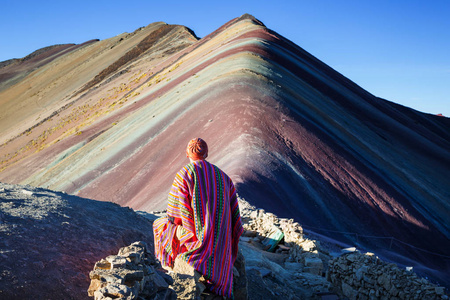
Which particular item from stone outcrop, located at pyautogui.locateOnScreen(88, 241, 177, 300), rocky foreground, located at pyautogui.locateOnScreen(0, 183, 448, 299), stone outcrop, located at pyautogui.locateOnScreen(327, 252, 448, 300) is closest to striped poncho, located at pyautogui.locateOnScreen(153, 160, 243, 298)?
rocky foreground, located at pyautogui.locateOnScreen(0, 183, 448, 299)

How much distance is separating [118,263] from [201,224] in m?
0.83

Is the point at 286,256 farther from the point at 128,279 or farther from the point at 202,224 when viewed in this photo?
Result: the point at 128,279

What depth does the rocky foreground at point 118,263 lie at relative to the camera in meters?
3.48

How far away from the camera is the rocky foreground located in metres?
3.48

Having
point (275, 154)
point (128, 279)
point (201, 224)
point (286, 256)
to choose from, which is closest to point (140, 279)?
point (128, 279)

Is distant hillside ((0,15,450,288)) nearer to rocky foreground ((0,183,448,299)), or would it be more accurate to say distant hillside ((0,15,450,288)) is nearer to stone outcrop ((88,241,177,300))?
rocky foreground ((0,183,448,299))

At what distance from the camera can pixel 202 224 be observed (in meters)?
4.06

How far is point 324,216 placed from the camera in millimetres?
11773

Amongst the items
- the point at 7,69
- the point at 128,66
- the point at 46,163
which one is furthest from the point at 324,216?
the point at 7,69

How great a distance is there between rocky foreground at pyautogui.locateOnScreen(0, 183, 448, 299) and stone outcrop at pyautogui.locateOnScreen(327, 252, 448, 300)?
10 millimetres

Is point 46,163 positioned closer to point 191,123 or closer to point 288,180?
point 191,123

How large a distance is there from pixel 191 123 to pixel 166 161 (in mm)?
2007

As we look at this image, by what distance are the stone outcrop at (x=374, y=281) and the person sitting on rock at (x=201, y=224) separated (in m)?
2.28

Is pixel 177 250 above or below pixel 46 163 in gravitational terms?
above
